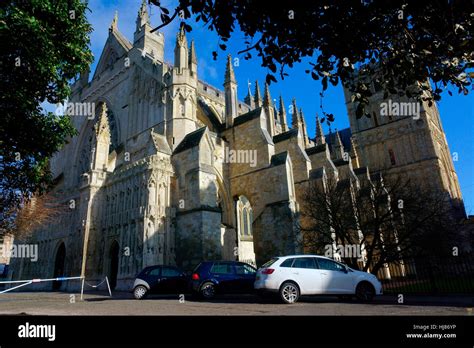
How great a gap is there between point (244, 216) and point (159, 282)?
16.5 m

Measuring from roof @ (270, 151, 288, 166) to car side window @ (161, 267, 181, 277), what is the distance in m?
8.40

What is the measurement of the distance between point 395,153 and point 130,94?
2974cm

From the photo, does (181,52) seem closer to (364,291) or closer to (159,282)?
(159,282)

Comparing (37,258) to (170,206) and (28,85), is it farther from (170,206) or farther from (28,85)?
(28,85)

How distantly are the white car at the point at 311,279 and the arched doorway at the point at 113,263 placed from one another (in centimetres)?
1220

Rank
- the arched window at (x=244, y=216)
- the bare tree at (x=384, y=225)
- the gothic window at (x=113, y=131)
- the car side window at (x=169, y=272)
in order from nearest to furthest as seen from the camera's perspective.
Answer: the car side window at (x=169, y=272) < the bare tree at (x=384, y=225) < the gothic window at (x=113, y=131) < the arched window at (x=244, y=216)

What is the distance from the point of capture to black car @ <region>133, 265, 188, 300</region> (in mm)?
11227

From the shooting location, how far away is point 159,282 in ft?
37.7

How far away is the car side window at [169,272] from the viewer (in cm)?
1178

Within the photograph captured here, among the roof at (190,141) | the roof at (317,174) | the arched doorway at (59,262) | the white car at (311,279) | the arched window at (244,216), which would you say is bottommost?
the white car at (311,279)

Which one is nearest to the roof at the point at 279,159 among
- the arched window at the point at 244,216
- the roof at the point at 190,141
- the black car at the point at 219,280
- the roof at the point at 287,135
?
the roof at the point at 287,135

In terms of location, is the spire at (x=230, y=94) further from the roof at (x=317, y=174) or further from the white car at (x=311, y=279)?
the white car at (x=311, y=279)

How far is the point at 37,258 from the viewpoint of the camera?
24078 millimetres

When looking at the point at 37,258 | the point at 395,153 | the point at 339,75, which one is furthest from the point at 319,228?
the point at 395,153
